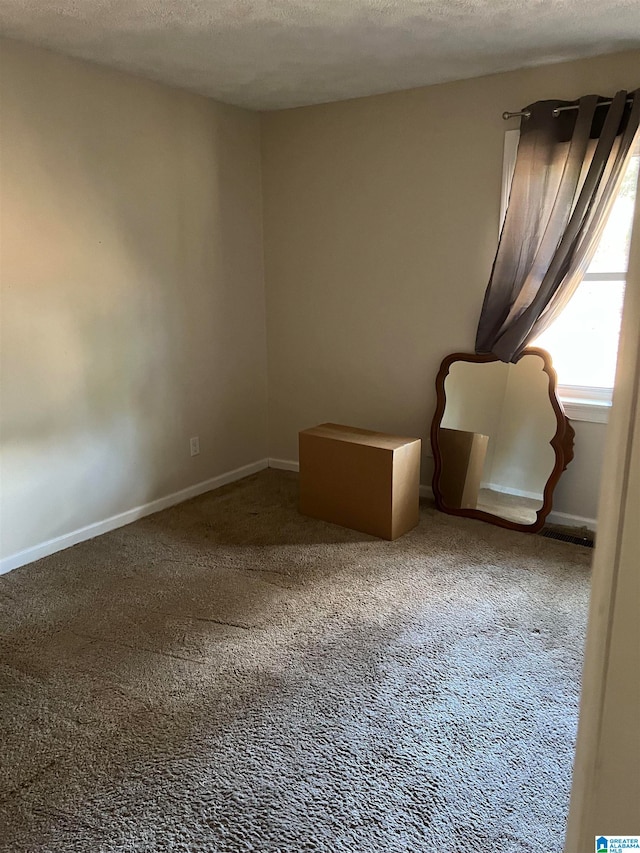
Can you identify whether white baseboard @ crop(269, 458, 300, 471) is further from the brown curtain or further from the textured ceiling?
the textured ceiling

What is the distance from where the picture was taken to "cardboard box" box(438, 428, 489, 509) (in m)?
3.50

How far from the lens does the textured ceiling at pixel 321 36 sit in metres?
2.31

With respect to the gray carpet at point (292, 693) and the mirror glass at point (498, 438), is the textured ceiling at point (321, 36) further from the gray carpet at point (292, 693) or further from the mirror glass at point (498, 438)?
the gray carpet at point (292, 693)

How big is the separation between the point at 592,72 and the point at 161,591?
3.02 meters

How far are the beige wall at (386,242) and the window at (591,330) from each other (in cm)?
14

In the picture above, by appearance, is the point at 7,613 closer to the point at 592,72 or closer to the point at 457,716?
the point at 457,716

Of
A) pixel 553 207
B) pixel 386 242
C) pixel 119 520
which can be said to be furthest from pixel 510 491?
pixel 119 520

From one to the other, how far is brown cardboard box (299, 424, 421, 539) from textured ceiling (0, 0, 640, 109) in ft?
5.88

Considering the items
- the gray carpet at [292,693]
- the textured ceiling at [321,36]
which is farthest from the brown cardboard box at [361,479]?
the textured ceiling at [321,36]

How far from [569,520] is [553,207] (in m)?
1.58

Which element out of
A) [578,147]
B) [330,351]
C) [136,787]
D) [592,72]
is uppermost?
[592,72]

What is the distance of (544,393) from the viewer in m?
3.29

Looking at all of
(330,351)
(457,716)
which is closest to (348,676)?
(457,716)

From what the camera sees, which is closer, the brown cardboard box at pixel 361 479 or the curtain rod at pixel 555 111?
the curtain rod at pixel 555 111
